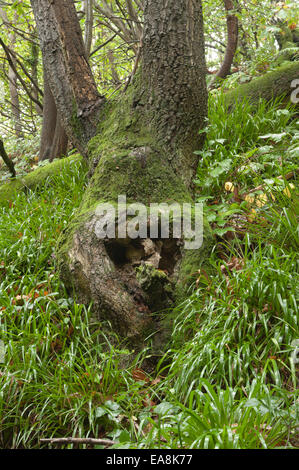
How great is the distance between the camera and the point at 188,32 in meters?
2.85

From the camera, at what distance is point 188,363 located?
6.59 ft

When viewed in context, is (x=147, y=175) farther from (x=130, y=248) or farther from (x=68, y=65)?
(x=68, y=65)

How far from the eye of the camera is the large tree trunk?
2.41m

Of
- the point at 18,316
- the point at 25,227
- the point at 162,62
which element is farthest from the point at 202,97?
the point at 18,316

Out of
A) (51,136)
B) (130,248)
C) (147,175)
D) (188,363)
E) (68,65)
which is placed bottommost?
(188,363)

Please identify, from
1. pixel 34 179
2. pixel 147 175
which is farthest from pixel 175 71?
pixel 34 179

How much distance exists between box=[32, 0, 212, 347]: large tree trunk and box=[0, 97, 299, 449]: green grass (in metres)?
0.17

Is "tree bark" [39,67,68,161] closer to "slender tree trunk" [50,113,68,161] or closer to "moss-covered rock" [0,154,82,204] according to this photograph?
"slender tree trunk" [50,113,68,161]

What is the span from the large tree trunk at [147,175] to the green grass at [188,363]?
0.17 m

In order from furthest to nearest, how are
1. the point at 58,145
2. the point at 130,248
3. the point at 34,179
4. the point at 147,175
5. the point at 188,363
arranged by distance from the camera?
the point at 58,145 < the point at 34,179 < the point at 147,175 < the point at 130,248 < the point at 188,363

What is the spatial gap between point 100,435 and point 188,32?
295cm

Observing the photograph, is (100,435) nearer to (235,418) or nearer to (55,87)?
(235,418)

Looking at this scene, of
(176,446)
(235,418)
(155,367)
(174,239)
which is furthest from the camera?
(174,239)

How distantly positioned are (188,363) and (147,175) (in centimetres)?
147
